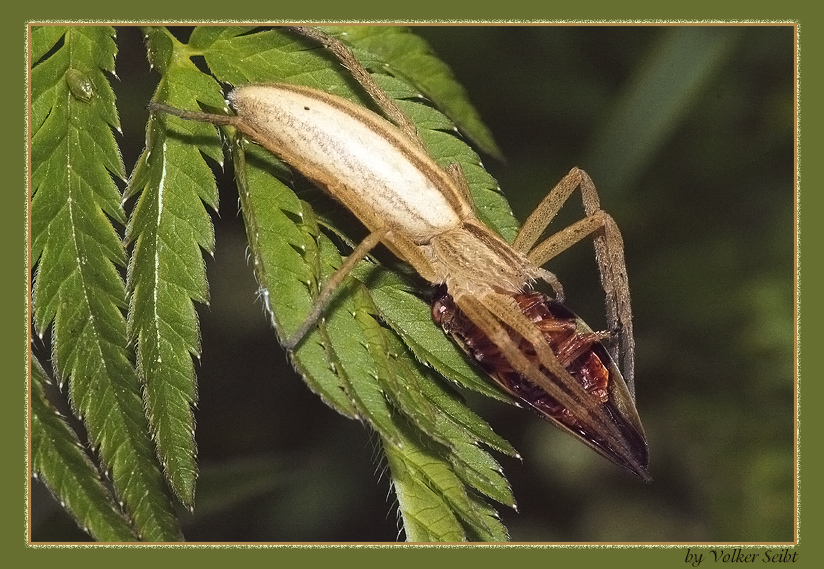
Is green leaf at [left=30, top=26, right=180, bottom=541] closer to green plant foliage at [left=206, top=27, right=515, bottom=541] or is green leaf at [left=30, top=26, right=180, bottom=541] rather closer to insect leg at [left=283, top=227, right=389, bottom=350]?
green plant foliage at [left=206, top=27, right=515, bottom=541]

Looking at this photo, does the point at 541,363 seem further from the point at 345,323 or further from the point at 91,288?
the point at 91,288

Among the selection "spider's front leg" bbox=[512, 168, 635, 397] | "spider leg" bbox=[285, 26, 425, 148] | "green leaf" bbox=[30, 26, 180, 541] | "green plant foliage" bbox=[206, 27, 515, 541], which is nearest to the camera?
"green plant foliage" bbox=[206, 27, 515, 541]

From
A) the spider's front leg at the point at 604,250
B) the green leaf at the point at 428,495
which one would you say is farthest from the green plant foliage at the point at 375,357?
the spider's front leg at the point at 604,250

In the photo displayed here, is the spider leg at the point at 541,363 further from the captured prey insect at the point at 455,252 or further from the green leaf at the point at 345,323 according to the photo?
the green leaf at the point at 345,323

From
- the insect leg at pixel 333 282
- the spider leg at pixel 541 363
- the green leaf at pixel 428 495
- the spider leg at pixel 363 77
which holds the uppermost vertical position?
the spider leg at pixel 363 77

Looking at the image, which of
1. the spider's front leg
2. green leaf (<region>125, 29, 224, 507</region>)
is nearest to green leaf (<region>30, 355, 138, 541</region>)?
green leaf (<region>125, 29, 224, 507</region>)

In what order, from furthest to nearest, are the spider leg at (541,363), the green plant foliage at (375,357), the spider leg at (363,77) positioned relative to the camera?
the spider leg at (363,77)
the spider leg at (541,363)
the green plant foliage at (375,357)
